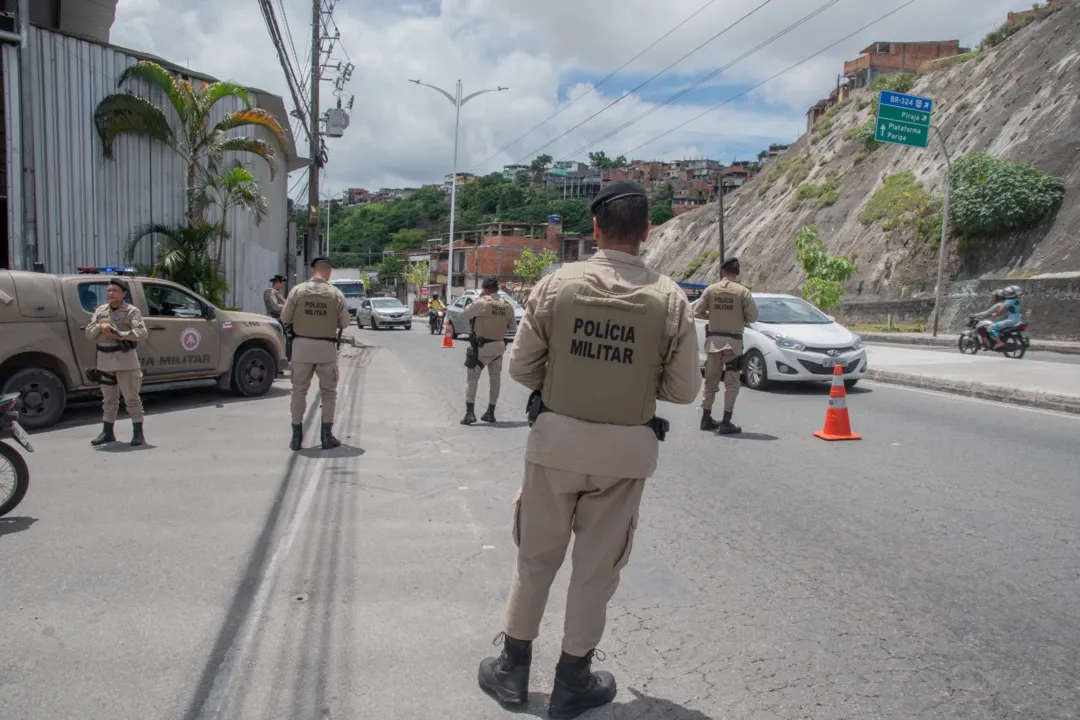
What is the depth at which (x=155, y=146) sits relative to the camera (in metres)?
15.3

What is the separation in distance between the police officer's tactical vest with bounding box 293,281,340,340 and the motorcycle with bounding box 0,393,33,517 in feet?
8.53

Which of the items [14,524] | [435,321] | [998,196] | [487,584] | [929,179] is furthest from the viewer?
[929,179]

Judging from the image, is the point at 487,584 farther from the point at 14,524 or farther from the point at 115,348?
the point at 115,348

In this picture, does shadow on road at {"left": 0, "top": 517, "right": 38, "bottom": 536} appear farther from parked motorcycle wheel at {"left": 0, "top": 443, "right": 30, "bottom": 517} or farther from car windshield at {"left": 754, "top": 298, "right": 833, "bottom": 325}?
car windshield at {"left": 754, "top": 298, "right": 833, "bottom": 325}

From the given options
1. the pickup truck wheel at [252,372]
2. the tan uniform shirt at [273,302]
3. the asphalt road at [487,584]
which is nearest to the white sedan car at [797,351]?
the asphalt road at [487,584]

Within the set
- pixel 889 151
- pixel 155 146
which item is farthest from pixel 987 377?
pixel 889 151

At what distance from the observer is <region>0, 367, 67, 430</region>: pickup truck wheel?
8727 mm

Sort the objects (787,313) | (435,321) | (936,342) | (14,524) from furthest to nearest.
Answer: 1. (435,321)
2. (936,342)
3. (787,313)
4. (14,524)

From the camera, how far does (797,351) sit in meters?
12.1

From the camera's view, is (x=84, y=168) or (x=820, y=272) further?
(x=820, y=272)

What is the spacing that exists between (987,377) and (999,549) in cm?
932

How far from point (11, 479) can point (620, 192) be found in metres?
4.89

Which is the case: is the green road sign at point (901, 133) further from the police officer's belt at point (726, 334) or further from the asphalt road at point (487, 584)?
the asphalt road at point (487, 584)

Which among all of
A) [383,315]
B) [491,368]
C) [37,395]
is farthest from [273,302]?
[383,315]
